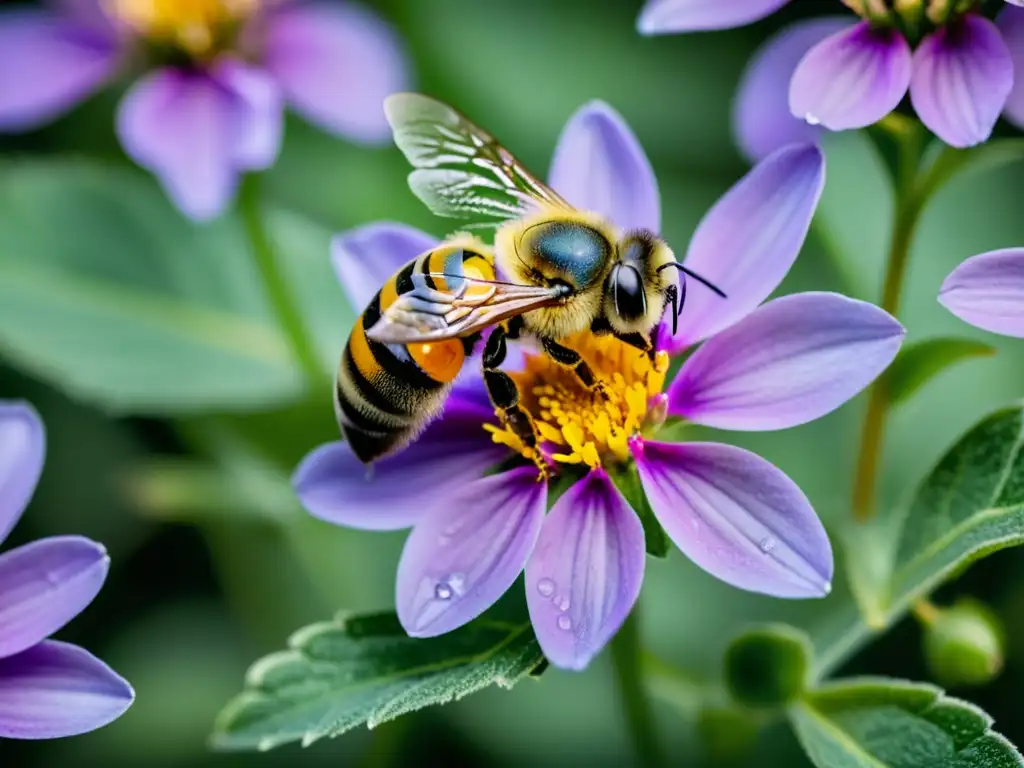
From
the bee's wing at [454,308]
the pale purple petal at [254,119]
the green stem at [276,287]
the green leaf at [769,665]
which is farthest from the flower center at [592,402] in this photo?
the green stem at [276,287]

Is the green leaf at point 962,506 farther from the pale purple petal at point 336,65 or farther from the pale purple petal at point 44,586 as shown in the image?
the pale purple petal at point 336,65

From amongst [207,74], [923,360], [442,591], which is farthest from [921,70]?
[207,74]

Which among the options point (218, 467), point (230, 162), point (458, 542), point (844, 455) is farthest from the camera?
point (218, 467)

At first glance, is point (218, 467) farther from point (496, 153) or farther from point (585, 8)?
point (585, 8)

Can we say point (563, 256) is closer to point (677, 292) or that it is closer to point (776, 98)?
point (677, 292)

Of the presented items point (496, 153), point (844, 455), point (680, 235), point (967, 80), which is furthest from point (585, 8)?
point (967, 80)

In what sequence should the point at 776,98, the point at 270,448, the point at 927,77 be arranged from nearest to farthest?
the point at 927,77
the point at 776,98
the point at 270,448

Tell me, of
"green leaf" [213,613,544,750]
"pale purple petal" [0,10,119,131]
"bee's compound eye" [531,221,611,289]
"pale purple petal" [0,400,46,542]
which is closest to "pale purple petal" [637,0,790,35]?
"bee's compound eye" [531,221,611,289]
